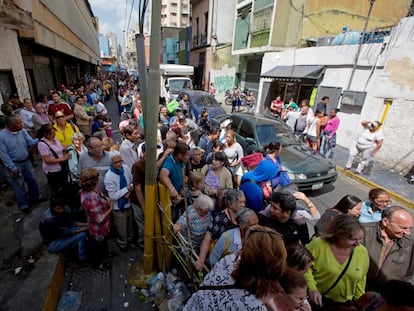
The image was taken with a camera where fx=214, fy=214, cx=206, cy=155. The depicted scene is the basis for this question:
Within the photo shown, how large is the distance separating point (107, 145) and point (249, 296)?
355 cm

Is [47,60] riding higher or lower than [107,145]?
higher

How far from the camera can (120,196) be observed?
2.98 meters

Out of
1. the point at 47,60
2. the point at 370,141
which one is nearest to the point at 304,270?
the point at 370,141

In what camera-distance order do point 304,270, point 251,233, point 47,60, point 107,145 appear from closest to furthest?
1. point 251,233
2. point 304,270
3. point 107,145
4. point 47,60

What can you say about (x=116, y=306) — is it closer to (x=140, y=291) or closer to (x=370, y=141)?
(x=140, y=291)

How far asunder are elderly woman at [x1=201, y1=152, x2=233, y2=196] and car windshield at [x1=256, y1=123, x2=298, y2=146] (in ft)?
7.66

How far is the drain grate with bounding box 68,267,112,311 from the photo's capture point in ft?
8.41

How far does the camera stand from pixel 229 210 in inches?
90.9

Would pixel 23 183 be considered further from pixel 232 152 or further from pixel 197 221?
pixel 232 152

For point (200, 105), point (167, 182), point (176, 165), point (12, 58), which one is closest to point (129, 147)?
point (176, 165)

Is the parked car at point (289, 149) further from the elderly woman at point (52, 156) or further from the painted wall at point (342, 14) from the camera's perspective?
the painted wall at point (342, 14)

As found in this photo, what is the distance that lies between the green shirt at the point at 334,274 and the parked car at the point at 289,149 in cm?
283

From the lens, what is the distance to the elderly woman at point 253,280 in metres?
1.10

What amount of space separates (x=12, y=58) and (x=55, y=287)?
23.3ft
